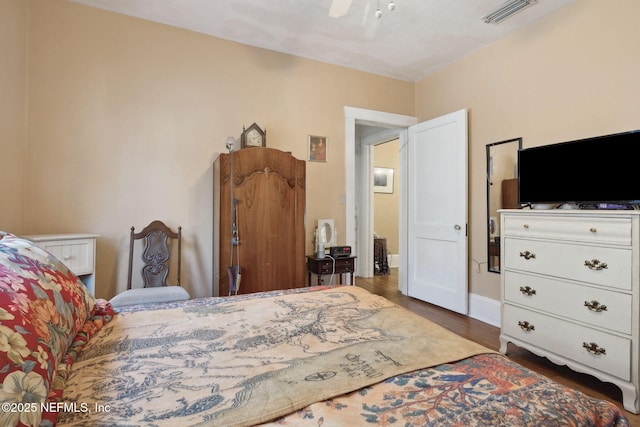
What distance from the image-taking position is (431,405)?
73cm

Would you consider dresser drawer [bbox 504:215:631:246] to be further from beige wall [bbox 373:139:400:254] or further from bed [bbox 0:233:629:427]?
beige wall [bbox 373:139:400:254]

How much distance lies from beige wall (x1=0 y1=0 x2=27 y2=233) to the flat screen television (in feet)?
12.8

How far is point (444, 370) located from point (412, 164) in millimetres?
3459

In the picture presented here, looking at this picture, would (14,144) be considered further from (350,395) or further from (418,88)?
(418,88)

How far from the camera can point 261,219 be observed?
2770mm

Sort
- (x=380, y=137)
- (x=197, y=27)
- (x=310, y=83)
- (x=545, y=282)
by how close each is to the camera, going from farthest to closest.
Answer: (x=380, y=137) < (x=310, y=83) < (x=197, y=27) < (x=545, y=282)

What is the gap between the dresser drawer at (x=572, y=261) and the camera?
1.85 metres

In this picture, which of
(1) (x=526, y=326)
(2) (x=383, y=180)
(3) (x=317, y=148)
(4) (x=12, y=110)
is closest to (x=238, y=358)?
(1) (x=526, y=326)

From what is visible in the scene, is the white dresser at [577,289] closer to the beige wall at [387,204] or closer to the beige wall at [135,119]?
the beige wall at [135,119]

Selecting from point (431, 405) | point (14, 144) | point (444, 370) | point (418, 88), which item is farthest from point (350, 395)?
point (418, 88)

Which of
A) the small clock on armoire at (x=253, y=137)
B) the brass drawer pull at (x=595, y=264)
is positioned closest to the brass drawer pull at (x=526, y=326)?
the brass drawer pull at (x=595, y=264)

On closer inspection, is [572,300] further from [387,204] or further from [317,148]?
[387,204]

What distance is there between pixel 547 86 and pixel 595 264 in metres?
1.66

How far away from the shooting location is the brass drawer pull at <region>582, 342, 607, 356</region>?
6.28ft
